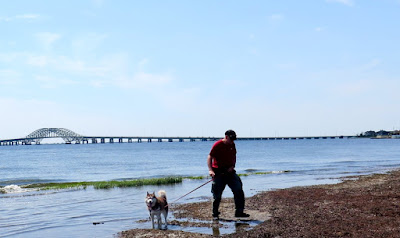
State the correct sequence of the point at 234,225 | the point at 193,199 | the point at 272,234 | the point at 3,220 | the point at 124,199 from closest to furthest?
1. the point at 272,234
2. the point at 234,225
3. the point at 3,220
4. the point at 193,199
5. the point at 124,199

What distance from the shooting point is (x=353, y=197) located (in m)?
15.5

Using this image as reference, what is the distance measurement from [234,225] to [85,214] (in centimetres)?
681

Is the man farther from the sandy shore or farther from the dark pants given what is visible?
the sandy shore

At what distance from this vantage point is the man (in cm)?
1240

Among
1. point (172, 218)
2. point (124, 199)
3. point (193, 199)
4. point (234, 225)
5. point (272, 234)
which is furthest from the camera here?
point (124, 199)

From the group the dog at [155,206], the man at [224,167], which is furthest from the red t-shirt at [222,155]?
the dog at [155,206]

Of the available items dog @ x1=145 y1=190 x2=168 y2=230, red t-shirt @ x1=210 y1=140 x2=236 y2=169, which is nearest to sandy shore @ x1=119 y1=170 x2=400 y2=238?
dog @ x1=145 y1=190 x2=168 y2=230

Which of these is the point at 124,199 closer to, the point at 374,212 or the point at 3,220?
the point at 3,220

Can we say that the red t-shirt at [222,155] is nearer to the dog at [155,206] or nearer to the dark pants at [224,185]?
the dark pants at [224,185]

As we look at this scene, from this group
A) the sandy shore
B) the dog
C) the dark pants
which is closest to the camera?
the sandy shore

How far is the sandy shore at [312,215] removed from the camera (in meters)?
10.1

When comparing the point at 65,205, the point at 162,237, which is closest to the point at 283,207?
the point at 162,237

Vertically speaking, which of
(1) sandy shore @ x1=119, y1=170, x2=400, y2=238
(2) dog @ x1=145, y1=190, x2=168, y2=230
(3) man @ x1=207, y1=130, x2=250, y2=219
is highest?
(3) man @ x1=207, y1=130, x2=250, y2=219

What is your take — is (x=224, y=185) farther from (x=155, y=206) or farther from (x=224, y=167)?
(x=155, y=206)
